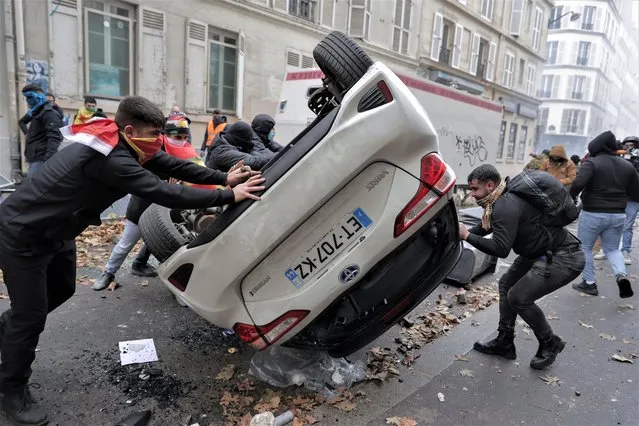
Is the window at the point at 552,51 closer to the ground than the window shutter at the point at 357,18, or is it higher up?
higher up

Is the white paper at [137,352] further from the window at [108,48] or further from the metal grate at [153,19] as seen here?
the metal grate at [153,19]

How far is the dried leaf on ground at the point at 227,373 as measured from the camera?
3348 mm

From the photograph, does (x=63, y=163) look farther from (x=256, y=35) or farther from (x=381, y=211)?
(x=256, y=35)

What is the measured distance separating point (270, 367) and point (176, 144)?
251cm

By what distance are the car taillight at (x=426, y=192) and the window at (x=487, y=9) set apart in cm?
2735

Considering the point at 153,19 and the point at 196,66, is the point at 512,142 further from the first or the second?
the point at 153,19

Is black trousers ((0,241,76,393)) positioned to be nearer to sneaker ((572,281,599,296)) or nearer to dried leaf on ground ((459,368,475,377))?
dried leaf on ground ((459,368,475,377))

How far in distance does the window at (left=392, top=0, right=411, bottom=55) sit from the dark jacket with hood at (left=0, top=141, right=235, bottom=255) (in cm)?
1965

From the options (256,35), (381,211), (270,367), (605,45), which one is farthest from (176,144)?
(605,45)

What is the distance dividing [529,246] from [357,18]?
16.7 metres

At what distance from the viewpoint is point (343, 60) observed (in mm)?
2930

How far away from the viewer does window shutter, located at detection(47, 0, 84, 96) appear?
1102cm

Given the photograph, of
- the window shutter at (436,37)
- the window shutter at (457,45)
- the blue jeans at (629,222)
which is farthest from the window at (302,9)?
the blue jeans at (629,222)

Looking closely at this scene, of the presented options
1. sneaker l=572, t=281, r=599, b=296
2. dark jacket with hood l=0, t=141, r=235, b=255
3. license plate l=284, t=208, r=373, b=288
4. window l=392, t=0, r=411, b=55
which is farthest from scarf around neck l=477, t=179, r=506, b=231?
window l=392, t=0, r=411, b=55
